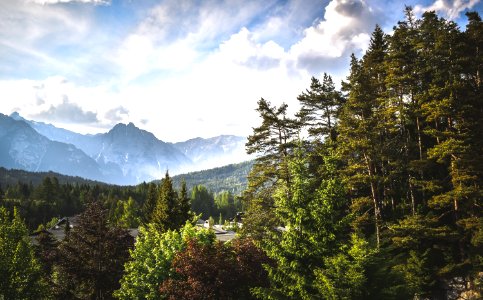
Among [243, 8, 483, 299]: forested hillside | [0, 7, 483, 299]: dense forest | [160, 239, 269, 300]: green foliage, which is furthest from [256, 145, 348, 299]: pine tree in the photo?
[243, 8, 483, 299]: forested hillside

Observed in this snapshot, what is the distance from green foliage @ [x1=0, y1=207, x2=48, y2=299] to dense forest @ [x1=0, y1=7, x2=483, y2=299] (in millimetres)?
68

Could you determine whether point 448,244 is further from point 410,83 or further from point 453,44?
point 453,44

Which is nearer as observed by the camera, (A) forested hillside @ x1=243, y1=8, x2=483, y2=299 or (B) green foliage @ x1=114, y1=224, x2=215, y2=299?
(B) green foliage @ x1=114, y1=224, x2=215, y2=299

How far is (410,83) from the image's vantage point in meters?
25.7

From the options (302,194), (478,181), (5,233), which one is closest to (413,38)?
(478,181)

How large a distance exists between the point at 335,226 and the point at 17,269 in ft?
58.0

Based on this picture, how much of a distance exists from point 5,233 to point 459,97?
3100 cm

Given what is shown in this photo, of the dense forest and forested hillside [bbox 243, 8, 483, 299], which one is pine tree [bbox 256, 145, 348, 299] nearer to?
the dense forest

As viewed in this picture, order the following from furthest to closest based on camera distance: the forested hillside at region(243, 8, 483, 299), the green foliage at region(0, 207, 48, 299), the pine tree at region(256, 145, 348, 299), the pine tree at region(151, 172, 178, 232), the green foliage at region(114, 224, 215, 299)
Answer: the pine tree at region(151, 172, 178, 232), the forested hillside at region(243, 8, 483, 299), the green foliage at region(0, 207, 48, 299), the green foliage at region(114, 224, 215, 299), the pine tree at region(256, 145, 348, 299)

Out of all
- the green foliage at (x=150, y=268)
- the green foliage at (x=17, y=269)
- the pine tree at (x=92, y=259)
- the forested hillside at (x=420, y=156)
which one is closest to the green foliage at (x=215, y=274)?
the green foliage at (x=150, y=268)

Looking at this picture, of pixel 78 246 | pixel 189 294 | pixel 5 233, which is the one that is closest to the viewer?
pixel 189 294

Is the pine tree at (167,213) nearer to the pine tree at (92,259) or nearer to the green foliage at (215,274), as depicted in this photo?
the pine tree at (92,259)

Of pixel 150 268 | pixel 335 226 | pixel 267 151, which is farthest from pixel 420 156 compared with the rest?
pixel 150 268

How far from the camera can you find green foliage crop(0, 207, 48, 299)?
1791 cm
